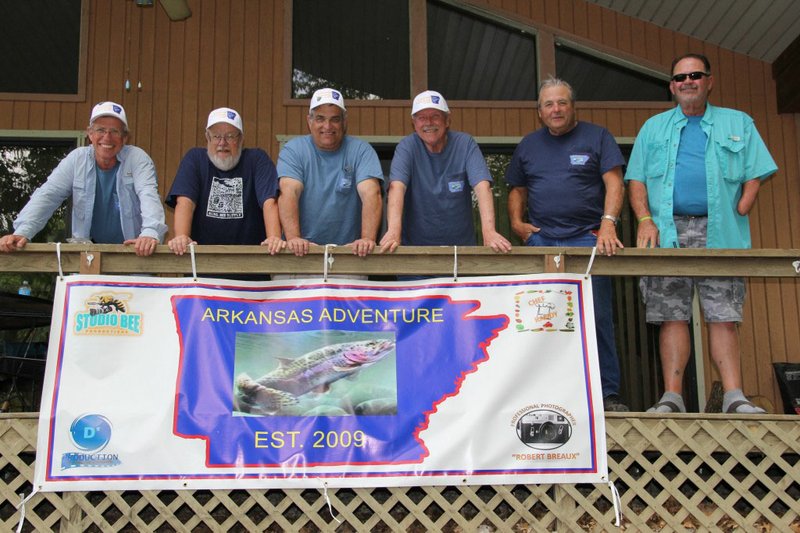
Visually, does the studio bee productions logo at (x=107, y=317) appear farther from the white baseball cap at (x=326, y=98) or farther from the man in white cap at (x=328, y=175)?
the white baseball cap at (x=326, y=98)

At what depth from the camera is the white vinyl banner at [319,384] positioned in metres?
3.37

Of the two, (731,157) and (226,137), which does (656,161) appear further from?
(226,137)

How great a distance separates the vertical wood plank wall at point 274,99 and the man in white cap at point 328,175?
7.59 feet

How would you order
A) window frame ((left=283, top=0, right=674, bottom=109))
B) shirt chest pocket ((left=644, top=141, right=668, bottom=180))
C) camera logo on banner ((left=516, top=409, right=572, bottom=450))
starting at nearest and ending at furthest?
camera logo on banner ((left=516, top=409, right=572, bottom=450)) → shirt chest pocket ((left=644, top=141, right=668, bottom=180)) → window frame ((left=283, top=0, right=674, bottom=109))

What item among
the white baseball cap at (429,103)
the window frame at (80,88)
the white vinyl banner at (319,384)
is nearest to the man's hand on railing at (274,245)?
the white vinyl banner at (319,384)

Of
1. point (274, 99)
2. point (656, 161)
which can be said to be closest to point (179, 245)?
point (656, 161)

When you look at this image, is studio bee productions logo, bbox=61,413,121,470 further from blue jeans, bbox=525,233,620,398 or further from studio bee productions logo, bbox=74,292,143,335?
blue jeans, bbox=525,233,620,398

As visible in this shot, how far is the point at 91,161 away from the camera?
4.10 m

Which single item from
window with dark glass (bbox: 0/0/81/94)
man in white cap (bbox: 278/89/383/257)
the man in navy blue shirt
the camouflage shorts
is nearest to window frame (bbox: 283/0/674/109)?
window with dark glass (bbox: 0/0/81/94)

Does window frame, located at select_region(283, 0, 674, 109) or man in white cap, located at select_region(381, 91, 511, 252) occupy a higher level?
window frame, located at select_region(283, 0, 674, 109)

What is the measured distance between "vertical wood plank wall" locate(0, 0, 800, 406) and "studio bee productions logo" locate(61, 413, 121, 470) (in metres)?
3.24

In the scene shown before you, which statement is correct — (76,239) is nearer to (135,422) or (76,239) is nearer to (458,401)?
(135,422)

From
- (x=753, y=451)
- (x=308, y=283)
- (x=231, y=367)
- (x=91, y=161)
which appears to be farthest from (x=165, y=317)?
(x=753, y=451)

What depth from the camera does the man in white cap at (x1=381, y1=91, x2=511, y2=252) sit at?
13.6 feet
